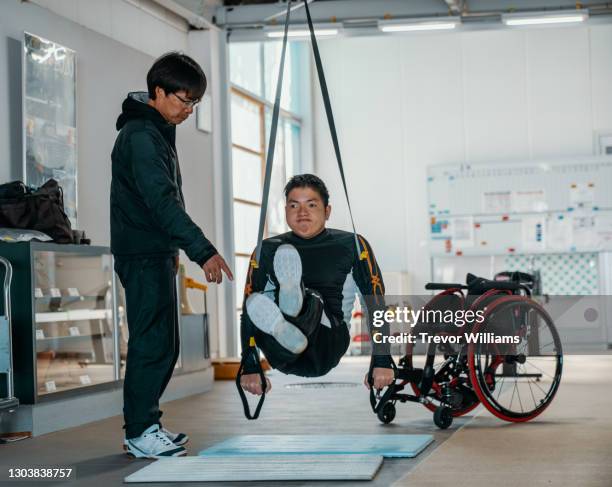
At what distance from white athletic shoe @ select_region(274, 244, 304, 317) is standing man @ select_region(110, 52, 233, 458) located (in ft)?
1.70

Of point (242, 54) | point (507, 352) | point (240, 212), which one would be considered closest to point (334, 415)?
point (507, 352)

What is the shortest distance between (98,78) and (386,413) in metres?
3.13

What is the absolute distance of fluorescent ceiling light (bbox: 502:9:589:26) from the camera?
25.3ft

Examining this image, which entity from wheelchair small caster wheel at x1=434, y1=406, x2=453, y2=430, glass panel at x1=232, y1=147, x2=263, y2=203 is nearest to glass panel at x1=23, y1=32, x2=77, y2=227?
wheelchair small caster wheel at x1=434, y1=406, x2=453, y2=430

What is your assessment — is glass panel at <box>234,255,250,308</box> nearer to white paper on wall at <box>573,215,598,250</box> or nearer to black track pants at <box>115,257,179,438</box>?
white paper on wall at <box>573,215,598,250</box>

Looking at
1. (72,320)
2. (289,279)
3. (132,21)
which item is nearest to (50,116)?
(72,320)

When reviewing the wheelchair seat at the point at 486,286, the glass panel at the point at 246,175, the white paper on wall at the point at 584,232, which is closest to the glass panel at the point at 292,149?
the glass panel at the point at 246,175

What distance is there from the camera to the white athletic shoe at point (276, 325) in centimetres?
285

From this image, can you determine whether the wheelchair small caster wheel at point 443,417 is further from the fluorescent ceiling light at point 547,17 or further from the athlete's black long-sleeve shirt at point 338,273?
the fluorescent ceiling light at point 547,17

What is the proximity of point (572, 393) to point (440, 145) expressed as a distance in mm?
5762

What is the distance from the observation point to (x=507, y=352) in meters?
4.45

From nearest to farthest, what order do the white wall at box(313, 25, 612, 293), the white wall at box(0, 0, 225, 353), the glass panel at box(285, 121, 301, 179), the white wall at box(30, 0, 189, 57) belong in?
1. the white wall at box(0, 0, 225, 353)
2. the white wall at box(30, 0, 189, 57)
3. the white wall at box(313, 25, 612, 293)
4. the glass panel at box(285, 121, 301, 179)

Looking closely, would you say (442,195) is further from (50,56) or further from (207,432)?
(207,432)

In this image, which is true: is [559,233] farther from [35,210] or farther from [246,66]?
[35,210]
